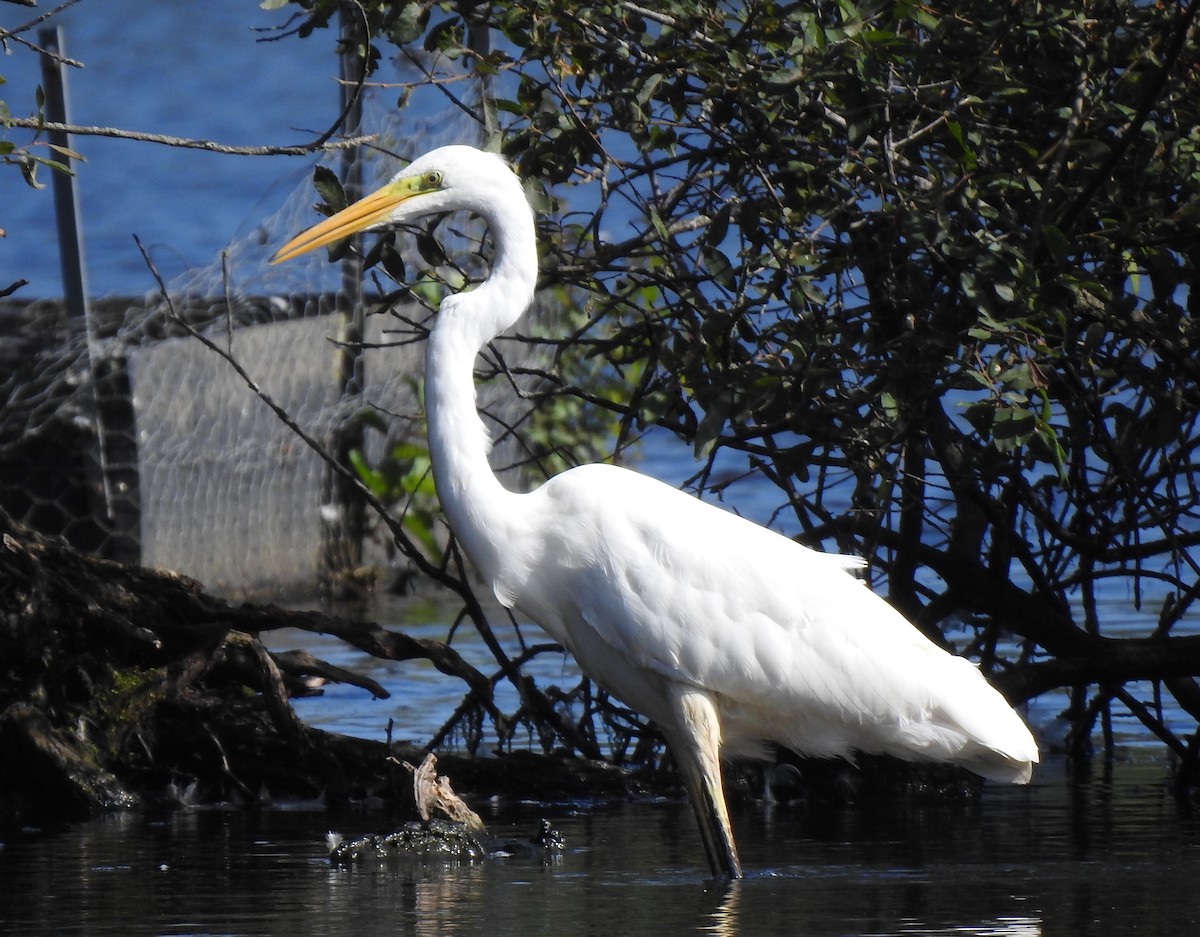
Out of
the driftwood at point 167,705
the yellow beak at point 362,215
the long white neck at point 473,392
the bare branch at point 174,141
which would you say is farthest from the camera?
the driftwood at point 167,705

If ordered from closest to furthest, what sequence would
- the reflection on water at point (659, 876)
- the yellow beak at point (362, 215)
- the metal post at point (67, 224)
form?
1. the reflection on water at point (659, 876)
2. the yellow beak at point (362, 215)
3. the metal post at point (67, 224)

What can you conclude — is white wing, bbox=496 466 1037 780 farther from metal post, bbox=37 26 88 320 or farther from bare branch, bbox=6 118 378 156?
metal post, bbox=37 26 88 320

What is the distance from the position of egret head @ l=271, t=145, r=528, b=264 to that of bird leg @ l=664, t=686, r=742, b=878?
1.38m

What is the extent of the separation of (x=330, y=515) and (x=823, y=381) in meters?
6.13

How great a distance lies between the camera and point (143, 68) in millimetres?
28875

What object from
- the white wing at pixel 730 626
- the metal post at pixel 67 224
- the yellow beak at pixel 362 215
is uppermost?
the metal post at pixel 67 224

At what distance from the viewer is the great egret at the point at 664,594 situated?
Result: 16.1 ft

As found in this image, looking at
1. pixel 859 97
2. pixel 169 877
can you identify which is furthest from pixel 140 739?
pixel 859 97

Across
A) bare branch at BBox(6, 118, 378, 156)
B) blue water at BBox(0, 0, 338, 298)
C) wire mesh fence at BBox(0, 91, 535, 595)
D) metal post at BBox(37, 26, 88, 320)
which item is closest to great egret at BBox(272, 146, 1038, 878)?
bare branch at BBox(6, 118, 378, 156)

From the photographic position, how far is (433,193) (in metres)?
5.03

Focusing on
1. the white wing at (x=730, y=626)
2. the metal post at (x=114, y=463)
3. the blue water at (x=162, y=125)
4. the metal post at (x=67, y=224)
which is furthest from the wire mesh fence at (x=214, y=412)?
the blue water at (x=162, y=125)

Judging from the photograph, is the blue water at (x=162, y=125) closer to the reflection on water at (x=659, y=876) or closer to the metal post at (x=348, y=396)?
the metal post at (x=348, y=396)

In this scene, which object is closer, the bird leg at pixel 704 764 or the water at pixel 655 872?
the water at pixel 655 872

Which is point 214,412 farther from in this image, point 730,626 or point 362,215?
point 730,626
